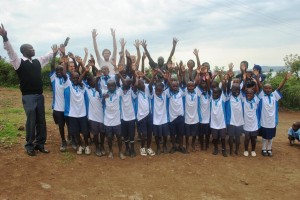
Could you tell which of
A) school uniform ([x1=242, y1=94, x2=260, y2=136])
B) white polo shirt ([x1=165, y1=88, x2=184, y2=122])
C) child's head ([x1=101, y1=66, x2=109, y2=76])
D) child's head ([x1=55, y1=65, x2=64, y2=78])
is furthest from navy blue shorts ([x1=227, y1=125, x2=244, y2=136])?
child's head ([x1=55, y1=65, x2=64, y2=78])

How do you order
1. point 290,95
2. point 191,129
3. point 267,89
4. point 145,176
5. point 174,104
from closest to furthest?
point 145,176
point 174,104
point 191,129
point 267,89
point 290,95

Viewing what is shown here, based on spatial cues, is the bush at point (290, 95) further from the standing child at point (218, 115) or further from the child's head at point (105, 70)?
the child's head at point (105, 70)

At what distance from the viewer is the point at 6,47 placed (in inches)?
219

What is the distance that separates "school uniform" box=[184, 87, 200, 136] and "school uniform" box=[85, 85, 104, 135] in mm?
1929

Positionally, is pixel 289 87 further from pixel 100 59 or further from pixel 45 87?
pixel 45 87

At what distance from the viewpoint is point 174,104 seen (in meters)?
7.10

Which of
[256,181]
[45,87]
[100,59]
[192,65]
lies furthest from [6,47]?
[45,87]

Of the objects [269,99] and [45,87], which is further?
[45,87]

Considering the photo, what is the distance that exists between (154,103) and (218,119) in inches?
60.1

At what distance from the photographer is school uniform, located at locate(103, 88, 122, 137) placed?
6.58 meters

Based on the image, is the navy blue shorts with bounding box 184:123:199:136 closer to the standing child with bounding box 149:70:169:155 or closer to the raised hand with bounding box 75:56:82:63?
the standing child with bounding box 149:70:169:155

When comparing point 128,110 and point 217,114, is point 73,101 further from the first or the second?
point 217,114

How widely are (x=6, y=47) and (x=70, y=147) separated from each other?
2.60 meters

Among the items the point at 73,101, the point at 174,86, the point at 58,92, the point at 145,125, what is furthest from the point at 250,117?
the point at 58,92
